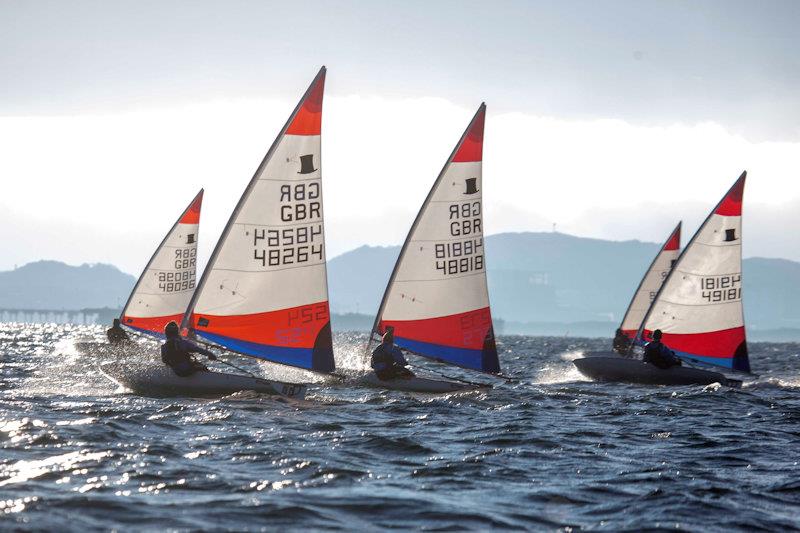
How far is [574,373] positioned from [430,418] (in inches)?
732

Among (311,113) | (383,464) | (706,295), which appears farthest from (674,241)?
(383,464)

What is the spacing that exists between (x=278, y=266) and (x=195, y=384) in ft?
10.1

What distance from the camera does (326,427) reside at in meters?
17.5

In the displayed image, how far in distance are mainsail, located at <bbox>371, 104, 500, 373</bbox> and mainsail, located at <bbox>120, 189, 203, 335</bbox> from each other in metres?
15.2

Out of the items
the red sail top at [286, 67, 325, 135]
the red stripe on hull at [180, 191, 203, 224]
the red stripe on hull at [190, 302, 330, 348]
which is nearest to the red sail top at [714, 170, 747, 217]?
the red stripe on hull at [190, 302, 330, 348]

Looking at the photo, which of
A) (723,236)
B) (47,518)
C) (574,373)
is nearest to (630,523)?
(47,518)

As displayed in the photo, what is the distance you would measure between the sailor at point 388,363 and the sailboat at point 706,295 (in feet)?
32.8

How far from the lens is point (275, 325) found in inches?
888

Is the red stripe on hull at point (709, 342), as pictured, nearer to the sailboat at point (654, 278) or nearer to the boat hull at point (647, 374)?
the boat hull at point (647, 374)

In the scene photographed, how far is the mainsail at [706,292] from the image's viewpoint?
33.3 metres

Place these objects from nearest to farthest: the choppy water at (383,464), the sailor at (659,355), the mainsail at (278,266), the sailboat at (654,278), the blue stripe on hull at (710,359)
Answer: the choppy water at (383,464)
the mainsail at (278,266)
the sailor at (659,355)
the blue stripe on hull at (710,359)
the sailboat at (654,278)

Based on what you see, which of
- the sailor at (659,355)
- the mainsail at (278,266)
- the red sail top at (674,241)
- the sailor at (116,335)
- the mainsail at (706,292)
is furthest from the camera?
the red sail top at (674,241)

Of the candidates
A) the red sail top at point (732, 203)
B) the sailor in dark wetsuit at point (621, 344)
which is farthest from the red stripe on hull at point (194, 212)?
the red sail top at point (732, 203)

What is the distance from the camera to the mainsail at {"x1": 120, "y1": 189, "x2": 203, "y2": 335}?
39.5 metres
